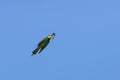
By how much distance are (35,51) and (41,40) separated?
1.33m

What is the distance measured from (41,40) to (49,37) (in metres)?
0.89

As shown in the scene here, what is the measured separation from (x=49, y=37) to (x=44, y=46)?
97 cm

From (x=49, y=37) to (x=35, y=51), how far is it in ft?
5.39

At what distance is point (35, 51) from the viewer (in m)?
59.3

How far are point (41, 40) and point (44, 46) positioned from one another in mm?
1171

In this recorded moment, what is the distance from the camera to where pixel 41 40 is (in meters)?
60.2

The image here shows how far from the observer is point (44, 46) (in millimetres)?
59156

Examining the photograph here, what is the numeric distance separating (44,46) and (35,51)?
2.81ft

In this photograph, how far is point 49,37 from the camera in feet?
196
